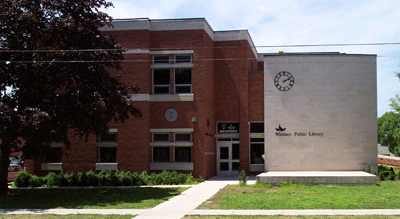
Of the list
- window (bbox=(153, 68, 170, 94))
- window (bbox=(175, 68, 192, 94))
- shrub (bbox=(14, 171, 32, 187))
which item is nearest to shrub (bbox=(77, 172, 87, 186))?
shrub (bbox=(14, 171, 32, 187))

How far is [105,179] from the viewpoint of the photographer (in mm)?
25094

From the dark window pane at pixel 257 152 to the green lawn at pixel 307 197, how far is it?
6951mm

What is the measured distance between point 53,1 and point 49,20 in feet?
3.03

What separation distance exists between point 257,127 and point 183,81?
6.16 metres

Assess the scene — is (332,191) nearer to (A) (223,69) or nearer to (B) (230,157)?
(B) (230,157)

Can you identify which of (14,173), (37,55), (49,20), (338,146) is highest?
(49,20)

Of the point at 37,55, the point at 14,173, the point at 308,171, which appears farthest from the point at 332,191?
the point at 14,173

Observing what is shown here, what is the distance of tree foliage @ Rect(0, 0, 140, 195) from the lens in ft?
63.9

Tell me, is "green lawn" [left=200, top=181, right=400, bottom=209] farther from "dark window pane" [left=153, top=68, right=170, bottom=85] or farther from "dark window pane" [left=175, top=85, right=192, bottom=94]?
"dark window pane" [left=153, top=68, right=170, bottom=85]

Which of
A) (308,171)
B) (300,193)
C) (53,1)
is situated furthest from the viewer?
(308,171)

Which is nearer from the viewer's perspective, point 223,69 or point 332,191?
point 332,191

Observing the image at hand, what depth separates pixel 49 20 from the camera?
67.8ft

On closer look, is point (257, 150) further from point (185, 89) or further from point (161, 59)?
point (161, 59)

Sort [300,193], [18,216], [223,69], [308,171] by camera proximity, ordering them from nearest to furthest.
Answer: [18,216] < [300,193] < [308,171] < [223,69]
